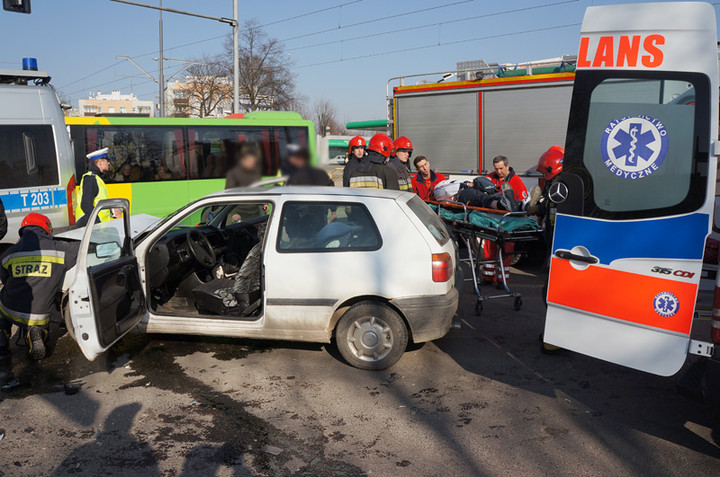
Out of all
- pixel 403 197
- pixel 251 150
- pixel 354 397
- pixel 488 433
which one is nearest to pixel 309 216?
pixel 403 197

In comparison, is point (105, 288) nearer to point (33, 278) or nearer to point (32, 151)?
point (33, 278)

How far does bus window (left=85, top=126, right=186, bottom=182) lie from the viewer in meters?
12.2

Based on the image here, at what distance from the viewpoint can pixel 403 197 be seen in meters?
5.14

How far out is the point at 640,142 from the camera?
3.61m

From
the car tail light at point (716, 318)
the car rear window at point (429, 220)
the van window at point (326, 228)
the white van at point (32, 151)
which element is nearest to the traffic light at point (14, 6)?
the white van at point (32, 151)

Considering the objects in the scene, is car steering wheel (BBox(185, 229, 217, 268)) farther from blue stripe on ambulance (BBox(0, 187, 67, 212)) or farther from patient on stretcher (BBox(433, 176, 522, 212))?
blue stripe on ambulance (BBox(0, 187, 67, 212))

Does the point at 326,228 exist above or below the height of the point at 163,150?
below

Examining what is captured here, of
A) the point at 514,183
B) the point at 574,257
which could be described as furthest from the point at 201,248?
the point at 514,183

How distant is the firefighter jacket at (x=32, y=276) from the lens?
5.11 meters

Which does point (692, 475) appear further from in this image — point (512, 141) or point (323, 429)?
point (512, 141)

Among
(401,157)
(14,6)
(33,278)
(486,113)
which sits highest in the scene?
(14,6)

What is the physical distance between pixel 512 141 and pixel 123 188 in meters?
7.78

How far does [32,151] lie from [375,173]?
5130mm

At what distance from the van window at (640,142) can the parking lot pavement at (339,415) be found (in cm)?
149
